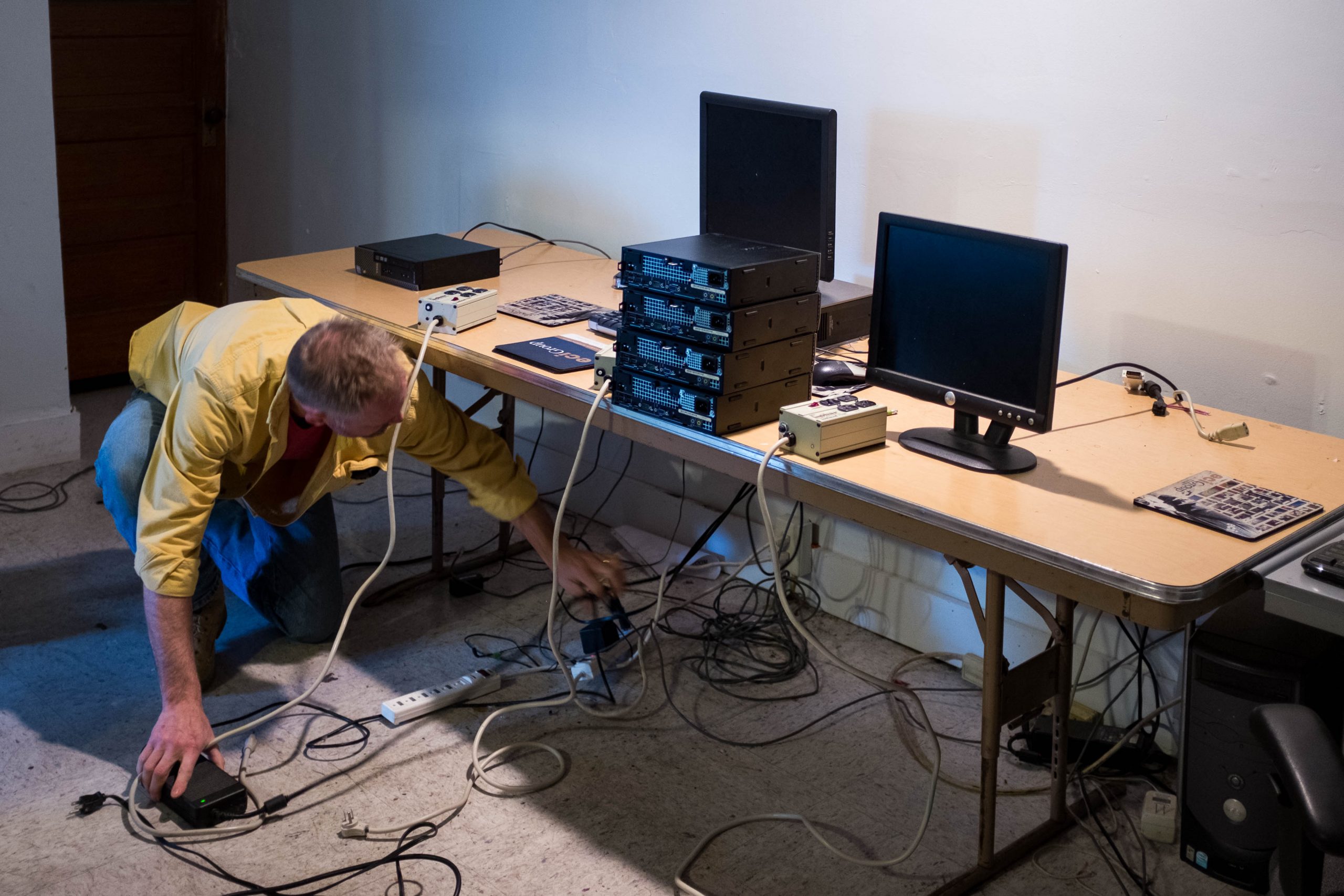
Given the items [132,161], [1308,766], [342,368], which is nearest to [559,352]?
[342,368]

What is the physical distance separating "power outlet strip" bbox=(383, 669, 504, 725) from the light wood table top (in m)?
0.64

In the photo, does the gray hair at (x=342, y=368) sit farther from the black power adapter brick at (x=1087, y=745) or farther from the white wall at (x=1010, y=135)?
the black power adapter brick at (x=1087, y=745)

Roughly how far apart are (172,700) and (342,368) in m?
0.66

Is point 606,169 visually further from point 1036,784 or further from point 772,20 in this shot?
point 1036,784

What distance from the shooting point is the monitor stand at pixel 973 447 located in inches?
77.6

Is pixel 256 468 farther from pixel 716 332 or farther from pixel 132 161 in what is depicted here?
pixel 132 161

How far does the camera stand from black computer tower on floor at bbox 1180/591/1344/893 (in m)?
1.91

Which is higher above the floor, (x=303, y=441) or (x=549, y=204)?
(x=549, y=204)

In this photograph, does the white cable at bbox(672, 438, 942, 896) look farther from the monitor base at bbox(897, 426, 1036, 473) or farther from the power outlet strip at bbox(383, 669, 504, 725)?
the power outlet strip at bbox(383, 669, 504, 725)

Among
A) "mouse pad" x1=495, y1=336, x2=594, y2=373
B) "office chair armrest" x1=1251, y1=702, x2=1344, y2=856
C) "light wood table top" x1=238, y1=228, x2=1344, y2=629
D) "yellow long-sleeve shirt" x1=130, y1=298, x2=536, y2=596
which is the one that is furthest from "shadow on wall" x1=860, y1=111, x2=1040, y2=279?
"office chair armrest" x1=1251, y1=702, x2=1344, y2=856

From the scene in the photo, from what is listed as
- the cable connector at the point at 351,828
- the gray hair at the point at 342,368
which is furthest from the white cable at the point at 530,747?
the gray hair at the point at 342,368

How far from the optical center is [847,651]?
289 centimetres

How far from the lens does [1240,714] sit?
76.5 inches

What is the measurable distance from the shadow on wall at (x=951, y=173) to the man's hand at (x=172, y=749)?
66.2 inches
